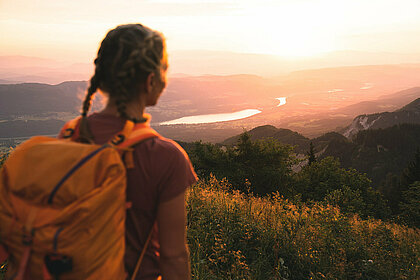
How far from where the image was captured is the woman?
1243 millimetres

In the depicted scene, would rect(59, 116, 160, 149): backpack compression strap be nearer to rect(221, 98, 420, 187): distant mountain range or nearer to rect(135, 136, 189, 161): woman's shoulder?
rect(135, 136, 189, 161): woman's shoulder

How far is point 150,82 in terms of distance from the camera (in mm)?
1316

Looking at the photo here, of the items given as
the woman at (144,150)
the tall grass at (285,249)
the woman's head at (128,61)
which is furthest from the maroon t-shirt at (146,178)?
the tall grass at (285,249)

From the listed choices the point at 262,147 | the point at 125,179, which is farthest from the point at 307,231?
the point at 262,147

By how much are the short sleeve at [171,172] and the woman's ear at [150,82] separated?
290 millimetres

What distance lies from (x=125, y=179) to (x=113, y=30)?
29.5 inches

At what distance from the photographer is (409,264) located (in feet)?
14.5

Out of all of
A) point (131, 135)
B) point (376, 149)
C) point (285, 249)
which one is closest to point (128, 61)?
point (131, 135)

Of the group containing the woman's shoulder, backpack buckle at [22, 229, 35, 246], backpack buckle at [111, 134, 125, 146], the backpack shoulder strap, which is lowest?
backpack buckle at [22, 229, 35, 246]

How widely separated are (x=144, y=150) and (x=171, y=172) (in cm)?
17

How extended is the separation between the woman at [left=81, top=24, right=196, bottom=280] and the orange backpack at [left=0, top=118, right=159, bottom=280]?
0.12 meters

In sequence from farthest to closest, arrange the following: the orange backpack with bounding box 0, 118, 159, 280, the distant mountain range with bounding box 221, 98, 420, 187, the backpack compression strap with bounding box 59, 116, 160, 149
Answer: the distant mountain range with bounding box 221, 98, 420, 187, the backpack compression strap with bounding box 59, 116, 160, 149, the orange backpack with bounding box 0, 118, 159, 280

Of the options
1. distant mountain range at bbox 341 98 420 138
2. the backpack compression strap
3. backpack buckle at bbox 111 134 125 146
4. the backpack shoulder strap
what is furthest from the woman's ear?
distant mountain range at bbox 341 98 420 138

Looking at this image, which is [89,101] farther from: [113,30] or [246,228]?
[246,228]
